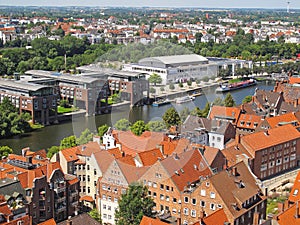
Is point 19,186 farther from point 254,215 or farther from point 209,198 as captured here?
point 254,215

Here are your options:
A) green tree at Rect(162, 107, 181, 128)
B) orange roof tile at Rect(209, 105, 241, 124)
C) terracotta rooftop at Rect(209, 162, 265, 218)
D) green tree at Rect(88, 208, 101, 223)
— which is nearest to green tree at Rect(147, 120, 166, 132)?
green tree at Rect(162, 107, 181, 128)

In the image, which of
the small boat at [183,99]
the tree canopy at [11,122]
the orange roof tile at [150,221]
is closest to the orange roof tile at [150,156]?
the orange roof tile at [150,221]

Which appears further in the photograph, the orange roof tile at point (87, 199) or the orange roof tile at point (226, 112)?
the orange roof tile at point (226, 112)

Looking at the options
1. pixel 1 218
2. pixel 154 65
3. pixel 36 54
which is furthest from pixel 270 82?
pixel 1 218

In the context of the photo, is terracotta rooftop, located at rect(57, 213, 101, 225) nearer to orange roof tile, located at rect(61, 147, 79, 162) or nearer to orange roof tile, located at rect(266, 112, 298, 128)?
orange roof tile, located at rect(61, 147, 79, 162)

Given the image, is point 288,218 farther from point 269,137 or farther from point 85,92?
point 85,92

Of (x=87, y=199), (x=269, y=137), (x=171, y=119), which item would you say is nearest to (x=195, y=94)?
(x=171, y=119)

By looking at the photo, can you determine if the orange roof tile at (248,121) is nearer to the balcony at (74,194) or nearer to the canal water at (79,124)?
the canal water at (79,124)
